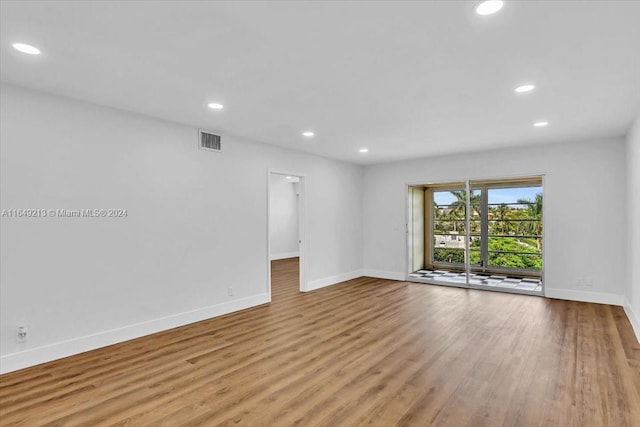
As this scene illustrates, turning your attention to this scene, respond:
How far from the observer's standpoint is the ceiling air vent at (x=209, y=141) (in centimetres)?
482

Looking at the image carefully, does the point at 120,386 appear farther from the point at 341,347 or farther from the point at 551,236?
the point at 551,236

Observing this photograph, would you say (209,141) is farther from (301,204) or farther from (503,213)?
(503,213)

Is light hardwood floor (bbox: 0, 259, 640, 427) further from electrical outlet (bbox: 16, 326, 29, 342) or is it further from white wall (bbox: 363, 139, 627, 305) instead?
white wall (bbox: 363, 139, 627, 305)

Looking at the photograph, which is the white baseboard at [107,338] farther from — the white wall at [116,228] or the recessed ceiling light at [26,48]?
the recessed ceiling light at [26,48]

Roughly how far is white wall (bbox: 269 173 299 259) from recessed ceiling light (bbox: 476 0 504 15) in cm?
961

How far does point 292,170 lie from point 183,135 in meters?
2.11

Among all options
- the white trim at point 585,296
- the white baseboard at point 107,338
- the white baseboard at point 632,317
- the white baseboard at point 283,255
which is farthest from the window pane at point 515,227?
the white baseboard at point 283,255

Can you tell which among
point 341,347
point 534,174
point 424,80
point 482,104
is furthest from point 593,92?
point 341,347

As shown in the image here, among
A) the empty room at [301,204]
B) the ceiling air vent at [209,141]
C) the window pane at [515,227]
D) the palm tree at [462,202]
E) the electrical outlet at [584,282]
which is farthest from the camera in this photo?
the palm tree at [462,202]

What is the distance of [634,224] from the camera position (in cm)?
433

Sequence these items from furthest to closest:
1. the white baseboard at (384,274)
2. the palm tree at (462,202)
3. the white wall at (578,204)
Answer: the palm tree at (462,202)
the white baseboard at (384,274)
the white wall at (578,204)

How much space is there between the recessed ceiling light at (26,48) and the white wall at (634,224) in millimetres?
6054

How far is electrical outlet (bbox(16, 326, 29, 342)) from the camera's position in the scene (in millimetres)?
3204

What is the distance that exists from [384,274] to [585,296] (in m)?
3.62
